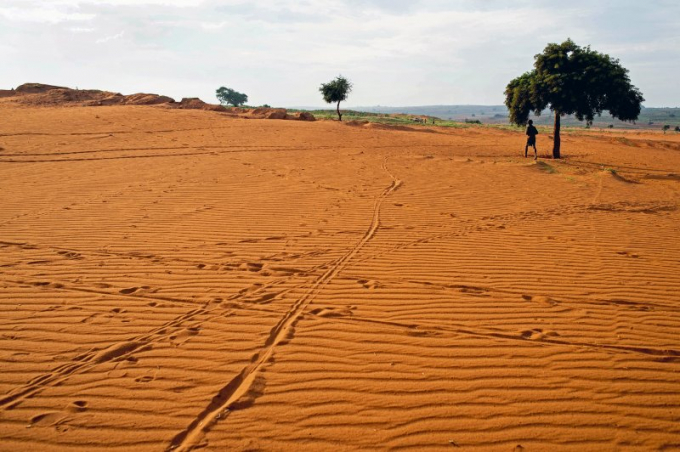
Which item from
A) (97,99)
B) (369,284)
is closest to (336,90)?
(97,99)

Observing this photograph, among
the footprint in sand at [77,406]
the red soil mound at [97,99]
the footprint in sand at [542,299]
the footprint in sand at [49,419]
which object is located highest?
the red soil mound at [97,99]

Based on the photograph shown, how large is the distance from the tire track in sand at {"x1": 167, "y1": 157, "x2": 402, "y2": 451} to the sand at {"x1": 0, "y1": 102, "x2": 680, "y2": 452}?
0.02 metres

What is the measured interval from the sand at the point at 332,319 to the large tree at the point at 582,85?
24.4 ft

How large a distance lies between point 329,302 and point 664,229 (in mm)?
6562

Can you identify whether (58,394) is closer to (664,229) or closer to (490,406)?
(490,406)

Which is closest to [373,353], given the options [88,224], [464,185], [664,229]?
[88,224]

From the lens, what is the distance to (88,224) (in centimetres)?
741

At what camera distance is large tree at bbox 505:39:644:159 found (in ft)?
53.2

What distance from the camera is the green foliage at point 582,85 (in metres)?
→ 16.2

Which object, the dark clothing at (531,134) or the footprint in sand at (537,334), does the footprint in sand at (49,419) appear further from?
the dark clothing at (531,134)

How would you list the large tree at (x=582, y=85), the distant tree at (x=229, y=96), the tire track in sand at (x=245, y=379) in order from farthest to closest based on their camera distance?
the distant tree at (x=229, y=96), the large tree at (x=582, y=85), the tire track in sand at (x=245, y=379)

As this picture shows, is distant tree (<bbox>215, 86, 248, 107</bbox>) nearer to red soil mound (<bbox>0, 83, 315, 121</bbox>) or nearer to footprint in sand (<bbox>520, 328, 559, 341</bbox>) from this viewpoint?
red soil mound (<bbox>0, 83, 315, 121</bbox>)

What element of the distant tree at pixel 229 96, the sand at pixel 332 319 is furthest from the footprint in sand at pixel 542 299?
the distant tree at pixel 229 96

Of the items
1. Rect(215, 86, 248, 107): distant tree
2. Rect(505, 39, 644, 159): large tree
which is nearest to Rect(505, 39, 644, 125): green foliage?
Rect(505, 39, 644, 159): large tree
